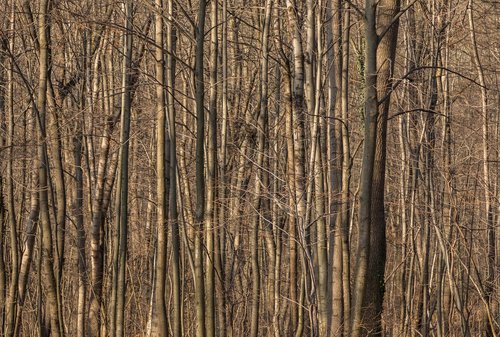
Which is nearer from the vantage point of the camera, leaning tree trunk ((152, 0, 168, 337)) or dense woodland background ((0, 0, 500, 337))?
dense woodland background ((0, 0, 500, 337))

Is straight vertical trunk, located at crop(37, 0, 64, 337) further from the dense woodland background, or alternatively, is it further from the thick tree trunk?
the thick tree trunk

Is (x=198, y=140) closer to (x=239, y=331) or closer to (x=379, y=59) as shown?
(x=379, y=59)

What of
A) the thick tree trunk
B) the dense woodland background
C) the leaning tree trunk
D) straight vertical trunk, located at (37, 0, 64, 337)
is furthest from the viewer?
straight vertical trunk, located at (37, 0, 64, 337)

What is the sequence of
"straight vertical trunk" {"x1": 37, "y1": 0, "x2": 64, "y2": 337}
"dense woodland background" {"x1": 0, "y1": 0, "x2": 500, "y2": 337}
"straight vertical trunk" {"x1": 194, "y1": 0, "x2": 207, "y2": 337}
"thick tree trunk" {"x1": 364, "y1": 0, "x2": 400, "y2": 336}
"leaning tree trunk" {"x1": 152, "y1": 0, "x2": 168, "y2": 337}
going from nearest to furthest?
"straight vertical trunk" {"x1": 194, "y1": 0, "x2": 207, "y2": 337} < "dense woodland background" {"x1": 0, "y1": 0, "x2": 500, "y2": 337} < "thick tree trunk" {"x1": 364, "y1": 0, "x2": 400, "y2": 336} < "leaning tree trunk" {"x1": 152, "y1": 0, "x2": 168, "y2": 337} < "straight vertical trunk" {"x1": 37, "y1": 0, "x2": 64, "y2": 337}

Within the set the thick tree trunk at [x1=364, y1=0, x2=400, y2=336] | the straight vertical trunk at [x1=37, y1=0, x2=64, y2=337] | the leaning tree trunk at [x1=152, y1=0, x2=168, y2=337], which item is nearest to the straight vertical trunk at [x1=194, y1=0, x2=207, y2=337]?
the leaning tree trunk at [x1=152, y1=0, x2=168, y2=337]

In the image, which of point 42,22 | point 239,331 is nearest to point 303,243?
point 42,22

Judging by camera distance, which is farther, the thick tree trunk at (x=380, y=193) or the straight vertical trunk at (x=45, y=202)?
the straight vertical trunk at (x=45, y=202)

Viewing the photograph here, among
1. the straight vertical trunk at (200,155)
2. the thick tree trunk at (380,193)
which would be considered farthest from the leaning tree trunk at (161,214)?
the thick tree trunk at (380,193)

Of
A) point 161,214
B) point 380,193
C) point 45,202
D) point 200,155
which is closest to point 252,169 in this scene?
point 161,214

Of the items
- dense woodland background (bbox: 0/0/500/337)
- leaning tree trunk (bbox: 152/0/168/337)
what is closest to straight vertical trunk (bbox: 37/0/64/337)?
dense woodland background (bbox: 0/0/500/337)

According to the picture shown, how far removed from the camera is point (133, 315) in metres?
18.3

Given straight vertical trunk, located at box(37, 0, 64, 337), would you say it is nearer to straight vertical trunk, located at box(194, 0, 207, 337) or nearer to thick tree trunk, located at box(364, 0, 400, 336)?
straight vertical trunk, located at box(194, 0, 207, 337)

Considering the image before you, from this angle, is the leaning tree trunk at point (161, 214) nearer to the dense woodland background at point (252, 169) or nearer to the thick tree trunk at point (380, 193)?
the dense woodland background at point (252, 169)

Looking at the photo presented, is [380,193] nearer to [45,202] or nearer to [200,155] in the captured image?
[200,155]
